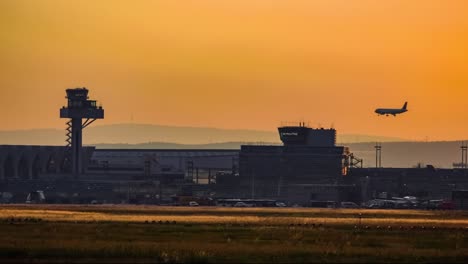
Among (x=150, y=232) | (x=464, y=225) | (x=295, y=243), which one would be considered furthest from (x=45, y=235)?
(x=464, y=225)

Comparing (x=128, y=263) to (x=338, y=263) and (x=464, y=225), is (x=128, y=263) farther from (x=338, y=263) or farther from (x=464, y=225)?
Result: (x=464, y=225)

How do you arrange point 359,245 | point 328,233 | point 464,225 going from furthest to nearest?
point 464,225
point 328,233
point 359,245

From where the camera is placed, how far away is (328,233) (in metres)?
118

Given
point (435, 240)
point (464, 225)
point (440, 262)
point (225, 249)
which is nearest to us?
point (440, 262)

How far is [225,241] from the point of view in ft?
343

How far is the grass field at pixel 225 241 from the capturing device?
3433 inches

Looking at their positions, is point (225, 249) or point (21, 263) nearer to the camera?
point (21, 263)

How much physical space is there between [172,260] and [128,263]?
2.81 m

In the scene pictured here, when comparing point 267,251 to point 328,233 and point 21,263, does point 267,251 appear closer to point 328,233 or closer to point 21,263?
point 21,263

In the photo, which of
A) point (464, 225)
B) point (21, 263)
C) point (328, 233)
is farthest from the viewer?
point (464, 225)

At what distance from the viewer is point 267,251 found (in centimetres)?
9194

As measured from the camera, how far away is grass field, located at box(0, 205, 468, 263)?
286ft

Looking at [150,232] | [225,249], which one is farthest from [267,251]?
[150,232]

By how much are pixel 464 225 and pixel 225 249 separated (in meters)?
53.7
